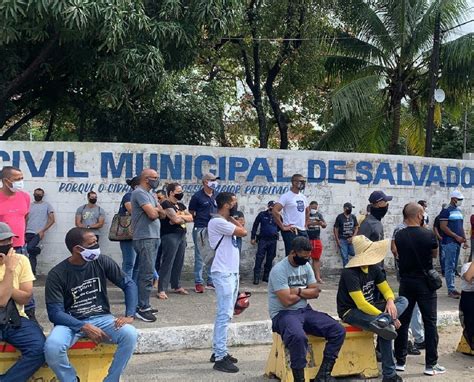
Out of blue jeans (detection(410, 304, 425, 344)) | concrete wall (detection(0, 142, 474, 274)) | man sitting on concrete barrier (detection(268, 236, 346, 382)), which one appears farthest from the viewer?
concrete wall (detection(0, 142, 474, 274))

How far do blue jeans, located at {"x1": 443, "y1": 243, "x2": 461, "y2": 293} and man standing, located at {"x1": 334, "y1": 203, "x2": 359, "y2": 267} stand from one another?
1908 mm

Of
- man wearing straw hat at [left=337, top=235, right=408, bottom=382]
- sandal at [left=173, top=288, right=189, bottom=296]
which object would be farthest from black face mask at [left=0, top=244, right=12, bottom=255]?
sandal at [left=173, top=288, right=189, bottom=296]

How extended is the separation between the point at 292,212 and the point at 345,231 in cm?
187

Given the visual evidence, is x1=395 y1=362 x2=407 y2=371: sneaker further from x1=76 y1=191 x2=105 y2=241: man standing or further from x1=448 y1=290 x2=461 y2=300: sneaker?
x1=76 y1=191 x2=105 y2=241: man standing

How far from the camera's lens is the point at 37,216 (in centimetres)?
1030

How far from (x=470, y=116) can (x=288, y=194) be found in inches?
1219

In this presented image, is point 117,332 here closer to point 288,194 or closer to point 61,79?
point 288,194

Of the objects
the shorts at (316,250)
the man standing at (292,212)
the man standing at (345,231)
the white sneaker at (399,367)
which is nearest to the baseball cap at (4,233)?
the white sneaker at (399,367)

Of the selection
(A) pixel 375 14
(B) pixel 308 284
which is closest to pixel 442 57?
(A) pixel 375 14

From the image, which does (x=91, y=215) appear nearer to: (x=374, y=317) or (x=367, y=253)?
(x=367, y=253)

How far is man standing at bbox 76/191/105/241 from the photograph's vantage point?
10.5m

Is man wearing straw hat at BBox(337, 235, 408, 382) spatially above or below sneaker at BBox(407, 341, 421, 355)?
above

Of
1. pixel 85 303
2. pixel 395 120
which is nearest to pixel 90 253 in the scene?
pixel 85 303

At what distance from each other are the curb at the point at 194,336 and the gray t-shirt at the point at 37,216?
13.1 feet
